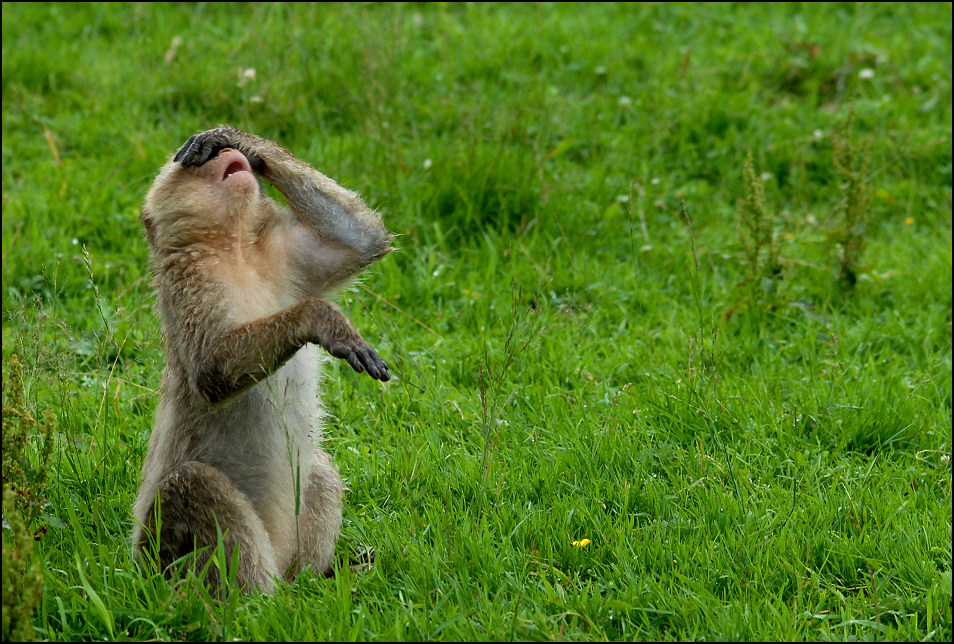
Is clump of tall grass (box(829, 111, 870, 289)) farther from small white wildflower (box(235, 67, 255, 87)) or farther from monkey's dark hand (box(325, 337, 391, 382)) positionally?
small white wildflower (box(235, 67, 255, 87))

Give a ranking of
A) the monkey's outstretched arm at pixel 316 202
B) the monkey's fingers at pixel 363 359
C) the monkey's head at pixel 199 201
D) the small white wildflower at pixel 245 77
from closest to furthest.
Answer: the monkey's fingers at pixel 363 359 → the monkey's head at pixel 199 201 → the monkey's outstretched arm at pixel 316 202 → the small white wildflower at pixel 245 77

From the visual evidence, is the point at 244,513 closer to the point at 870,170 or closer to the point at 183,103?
the point at 183,103

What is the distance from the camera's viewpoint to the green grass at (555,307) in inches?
141

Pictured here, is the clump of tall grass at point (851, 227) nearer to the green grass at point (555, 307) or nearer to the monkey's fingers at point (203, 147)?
the green grass at point (555, 307)

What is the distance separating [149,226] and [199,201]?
0.26 meters

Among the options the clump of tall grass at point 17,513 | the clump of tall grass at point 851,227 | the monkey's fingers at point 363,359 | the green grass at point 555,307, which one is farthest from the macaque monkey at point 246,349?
the clump of tall grass at point 851,227

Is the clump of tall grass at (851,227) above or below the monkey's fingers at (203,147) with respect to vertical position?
below

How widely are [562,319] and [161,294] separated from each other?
2.18 m

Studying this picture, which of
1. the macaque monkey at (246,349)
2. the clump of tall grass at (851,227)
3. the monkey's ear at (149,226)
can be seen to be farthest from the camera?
the clump of tall grass at (851,227)

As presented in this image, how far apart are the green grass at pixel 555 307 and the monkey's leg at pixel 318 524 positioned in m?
0.08

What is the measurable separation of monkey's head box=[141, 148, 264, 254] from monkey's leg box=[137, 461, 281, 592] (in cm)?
80

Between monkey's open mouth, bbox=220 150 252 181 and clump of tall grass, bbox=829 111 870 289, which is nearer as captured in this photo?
monkey's open mouth, bbox=220 150 252 181

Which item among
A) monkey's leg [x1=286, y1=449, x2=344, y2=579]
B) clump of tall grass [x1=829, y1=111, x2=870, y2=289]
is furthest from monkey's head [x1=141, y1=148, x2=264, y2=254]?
clump of tall grass [x1=829, y1=111, x2=870, y2=289]

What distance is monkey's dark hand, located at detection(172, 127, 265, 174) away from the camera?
3.92m
